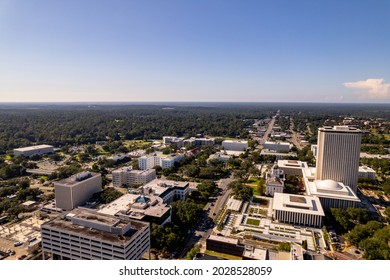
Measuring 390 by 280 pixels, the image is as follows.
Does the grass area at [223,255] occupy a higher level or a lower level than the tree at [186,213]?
lower

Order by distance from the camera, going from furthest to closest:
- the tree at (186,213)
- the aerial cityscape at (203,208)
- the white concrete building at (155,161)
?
the white concrete building at (155,161), the tree at (186,213), the aerial cityscape at (203,208)

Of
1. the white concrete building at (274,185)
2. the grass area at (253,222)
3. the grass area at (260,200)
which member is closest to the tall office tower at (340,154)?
the white concrete building at (274,185)

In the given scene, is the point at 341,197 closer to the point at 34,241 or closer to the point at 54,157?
the point at 34,241

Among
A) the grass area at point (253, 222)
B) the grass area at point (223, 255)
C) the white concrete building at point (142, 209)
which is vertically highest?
the white concrete building at point (142, 209)

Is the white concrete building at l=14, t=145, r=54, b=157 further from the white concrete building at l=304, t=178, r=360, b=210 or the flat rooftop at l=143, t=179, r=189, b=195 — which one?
the white concrete building at l=304, t=178, r=360, b=210

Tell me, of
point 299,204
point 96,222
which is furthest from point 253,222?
point 96,222

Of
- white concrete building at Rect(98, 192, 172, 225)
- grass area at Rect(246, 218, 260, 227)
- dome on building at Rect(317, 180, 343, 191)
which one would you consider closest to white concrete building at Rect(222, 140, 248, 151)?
dome on building at Rect(317, 180, 343, 191)

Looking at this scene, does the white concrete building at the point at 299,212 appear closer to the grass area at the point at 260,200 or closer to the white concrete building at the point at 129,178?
the grass area at the point at 260,200
